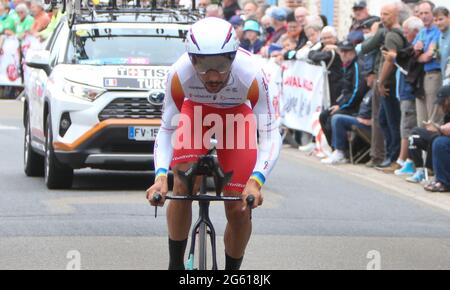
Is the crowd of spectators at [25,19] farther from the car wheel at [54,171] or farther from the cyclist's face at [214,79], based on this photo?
the cyclist's face at [214,79]

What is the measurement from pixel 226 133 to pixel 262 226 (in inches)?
172

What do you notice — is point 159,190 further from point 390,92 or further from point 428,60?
point 390,92

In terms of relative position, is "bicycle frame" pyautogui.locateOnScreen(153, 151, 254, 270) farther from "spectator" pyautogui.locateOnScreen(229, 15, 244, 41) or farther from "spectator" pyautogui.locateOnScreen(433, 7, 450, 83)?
"spectator" pyautogui.locateOnScreen(229, 15, 244, 41)

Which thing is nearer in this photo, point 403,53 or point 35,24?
point 403,53

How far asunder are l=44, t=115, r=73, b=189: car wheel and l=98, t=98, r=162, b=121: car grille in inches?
28.1

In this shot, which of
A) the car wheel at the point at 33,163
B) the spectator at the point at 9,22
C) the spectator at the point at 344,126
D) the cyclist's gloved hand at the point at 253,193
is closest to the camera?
the cyclist's gloved hand at the point at 253,193

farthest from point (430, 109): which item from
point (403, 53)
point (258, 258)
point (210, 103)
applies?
point (210, 103)

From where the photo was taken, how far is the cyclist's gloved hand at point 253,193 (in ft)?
23.2

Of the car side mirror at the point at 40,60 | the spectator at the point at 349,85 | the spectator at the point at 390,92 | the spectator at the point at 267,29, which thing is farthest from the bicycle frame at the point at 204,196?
the spectator at the point at 267,29

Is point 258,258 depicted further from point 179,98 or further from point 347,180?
point 347,180

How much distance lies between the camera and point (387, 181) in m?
16.8

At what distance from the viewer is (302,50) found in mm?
21297

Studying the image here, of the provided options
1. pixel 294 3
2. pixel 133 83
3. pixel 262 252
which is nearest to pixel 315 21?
pixel 133 83

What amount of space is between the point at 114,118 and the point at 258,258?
4.36 m
